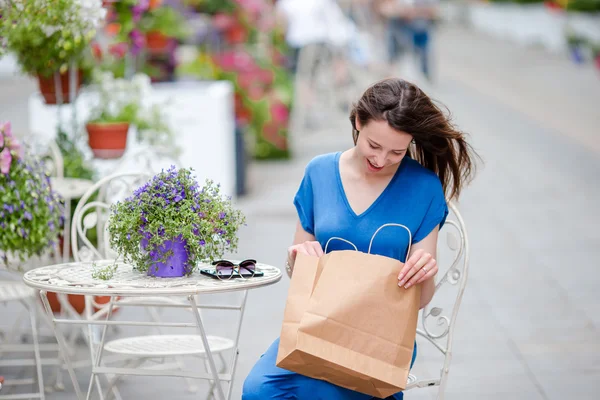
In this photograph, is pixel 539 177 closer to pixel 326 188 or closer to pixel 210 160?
pixel 210 160

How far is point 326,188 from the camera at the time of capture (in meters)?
2.90

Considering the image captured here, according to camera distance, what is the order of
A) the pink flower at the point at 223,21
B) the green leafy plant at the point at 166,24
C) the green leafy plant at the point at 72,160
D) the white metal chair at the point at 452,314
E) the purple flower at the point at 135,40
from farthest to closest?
the pink flower at the point at 223,21 → the green leafy plant at the point at 166,24 → the purple flower at the point at 135,40 → the green leafy plant at the point at 72,160 → the white metal chair at the point at 452,314

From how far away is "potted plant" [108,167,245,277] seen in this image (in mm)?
2629

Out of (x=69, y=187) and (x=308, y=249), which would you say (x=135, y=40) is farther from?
(x=308, y=249)

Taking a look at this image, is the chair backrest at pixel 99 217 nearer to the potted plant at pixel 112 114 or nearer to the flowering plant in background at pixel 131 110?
the potted plant at pixel 112 114

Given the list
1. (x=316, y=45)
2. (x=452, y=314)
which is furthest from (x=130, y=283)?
(x=316, y=45)

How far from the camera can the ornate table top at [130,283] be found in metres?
2.53

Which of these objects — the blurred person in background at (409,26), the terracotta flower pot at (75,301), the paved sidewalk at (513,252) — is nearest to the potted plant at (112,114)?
the terracotta flower pot at (75,301)

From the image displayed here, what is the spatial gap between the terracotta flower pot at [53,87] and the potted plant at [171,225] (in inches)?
92.3

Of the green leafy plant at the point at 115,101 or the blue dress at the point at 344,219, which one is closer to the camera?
the blue dress at the point at 344,219

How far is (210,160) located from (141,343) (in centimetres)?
416

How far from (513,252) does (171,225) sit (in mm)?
4450

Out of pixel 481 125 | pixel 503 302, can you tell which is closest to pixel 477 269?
pixel 503 302

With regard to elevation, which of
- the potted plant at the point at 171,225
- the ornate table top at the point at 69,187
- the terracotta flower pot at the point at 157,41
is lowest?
the ornate table top at the point at 69,187
